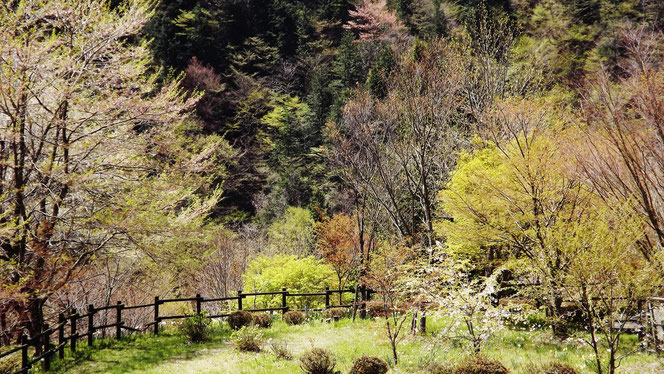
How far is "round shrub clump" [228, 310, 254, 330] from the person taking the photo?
14.5m

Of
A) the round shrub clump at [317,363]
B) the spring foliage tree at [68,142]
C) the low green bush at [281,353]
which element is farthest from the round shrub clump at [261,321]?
the round shrub clump at [317,363]

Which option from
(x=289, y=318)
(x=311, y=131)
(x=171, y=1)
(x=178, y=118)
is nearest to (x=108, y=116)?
(x=178, y=118)

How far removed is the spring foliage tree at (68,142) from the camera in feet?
29.8

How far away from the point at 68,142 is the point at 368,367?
8769 mm

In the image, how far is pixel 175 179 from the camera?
1230 centimetres

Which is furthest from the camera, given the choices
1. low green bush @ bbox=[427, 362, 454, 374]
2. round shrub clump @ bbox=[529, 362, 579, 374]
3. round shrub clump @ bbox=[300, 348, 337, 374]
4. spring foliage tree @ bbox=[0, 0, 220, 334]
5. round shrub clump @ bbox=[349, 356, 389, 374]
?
spring foliage tree @ bbox=[0, 0, 220, 334]

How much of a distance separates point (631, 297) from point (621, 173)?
8.62 ft

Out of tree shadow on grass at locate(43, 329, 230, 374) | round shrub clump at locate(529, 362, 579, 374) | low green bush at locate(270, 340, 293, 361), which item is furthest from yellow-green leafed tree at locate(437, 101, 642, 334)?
tree shadow on grass at locate(43, 329, 230, 374)

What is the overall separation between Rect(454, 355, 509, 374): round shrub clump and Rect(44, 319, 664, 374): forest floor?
84cm

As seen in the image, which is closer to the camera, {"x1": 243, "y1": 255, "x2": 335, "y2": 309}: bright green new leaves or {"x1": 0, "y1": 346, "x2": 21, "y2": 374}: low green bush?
{"x1": 0, "y1": 346, "x2": 21, "y2": 374}: low green bush

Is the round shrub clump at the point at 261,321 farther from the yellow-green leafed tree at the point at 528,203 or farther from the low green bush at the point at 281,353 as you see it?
the yellow-green leafed tree at the point at 528,203

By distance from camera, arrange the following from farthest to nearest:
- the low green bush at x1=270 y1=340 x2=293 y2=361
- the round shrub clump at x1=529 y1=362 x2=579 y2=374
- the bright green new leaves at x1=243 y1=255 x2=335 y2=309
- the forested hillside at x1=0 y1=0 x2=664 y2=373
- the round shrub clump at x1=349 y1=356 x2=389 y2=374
Result: the bright green new leaves at x1=243 y1=255 x2=335 y2=309 < the low green bush at x1=270 y1=340 x2=293 y2=361 < the round shrub clump at x1=349 y1=356 x2=389 y2=374 < the forested hillside at x1=0 y1=0 x2=664 y2=373 < the round shrub clump at x1=529 y1=362 x2=579 y2=374

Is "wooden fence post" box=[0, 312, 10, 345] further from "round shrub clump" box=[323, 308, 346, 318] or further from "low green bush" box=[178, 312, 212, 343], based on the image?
"round shrub clump" box=[323, 308, 346, 318]

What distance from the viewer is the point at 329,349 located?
10961mm
